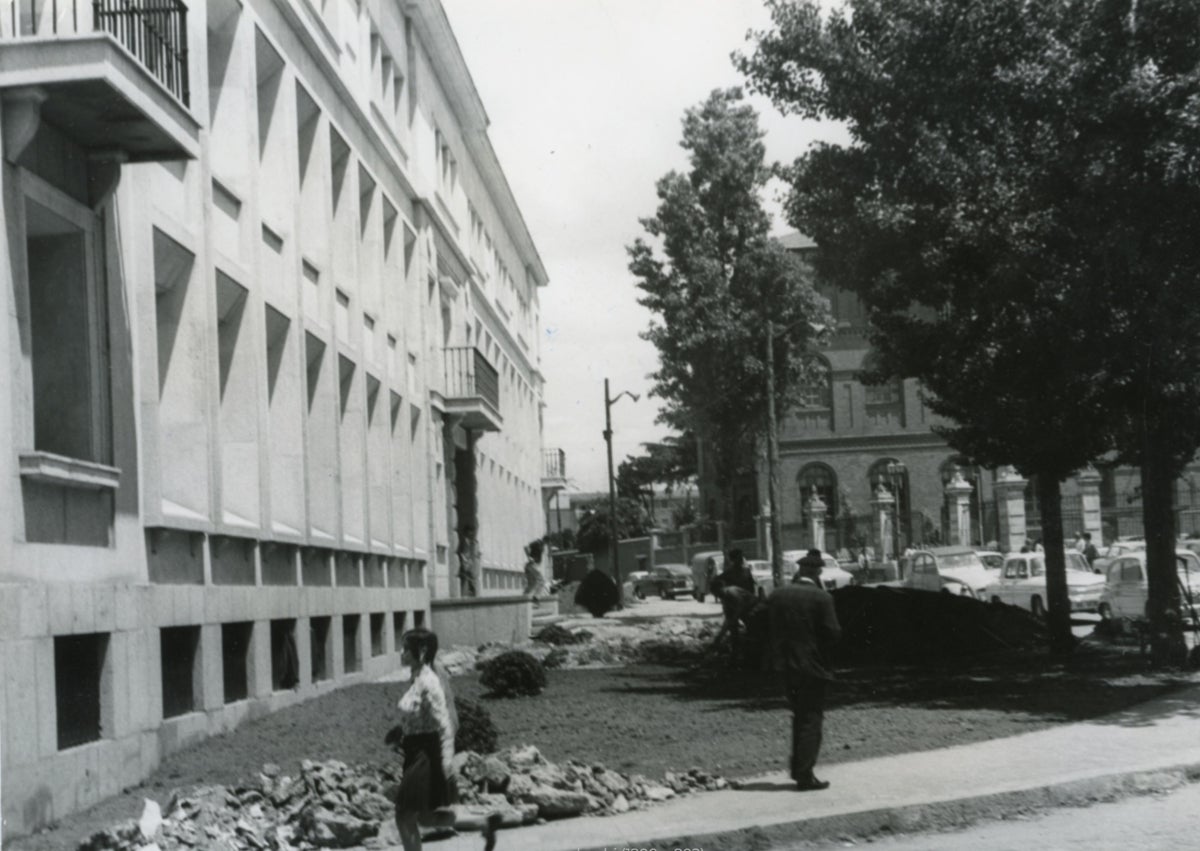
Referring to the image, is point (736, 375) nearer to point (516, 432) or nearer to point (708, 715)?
point (516, 432)

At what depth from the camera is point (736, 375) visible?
45219 millimetres

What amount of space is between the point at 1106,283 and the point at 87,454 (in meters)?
11.5

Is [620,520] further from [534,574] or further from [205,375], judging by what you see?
[205,375]

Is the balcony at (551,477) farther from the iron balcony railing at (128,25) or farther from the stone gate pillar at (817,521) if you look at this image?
the iron balcony railing at (128,25)

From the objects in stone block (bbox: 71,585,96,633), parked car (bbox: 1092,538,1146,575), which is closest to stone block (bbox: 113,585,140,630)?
stone block (bbox: 71,585,96,633)

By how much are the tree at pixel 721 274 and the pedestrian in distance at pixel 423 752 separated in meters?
36.0

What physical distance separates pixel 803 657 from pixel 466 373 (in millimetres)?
21359

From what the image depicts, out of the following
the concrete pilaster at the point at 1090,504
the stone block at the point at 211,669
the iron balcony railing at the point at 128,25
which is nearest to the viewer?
the iron balcony railing at the point at 128,25

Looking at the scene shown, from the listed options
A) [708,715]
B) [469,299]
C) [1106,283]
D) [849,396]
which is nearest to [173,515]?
[708,715]

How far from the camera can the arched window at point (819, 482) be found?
2923 inches

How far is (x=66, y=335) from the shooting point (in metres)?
11.6

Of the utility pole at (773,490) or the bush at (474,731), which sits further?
the utility pole at (773,490)

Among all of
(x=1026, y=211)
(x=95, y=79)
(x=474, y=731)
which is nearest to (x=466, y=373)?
(x=1026, y=211)

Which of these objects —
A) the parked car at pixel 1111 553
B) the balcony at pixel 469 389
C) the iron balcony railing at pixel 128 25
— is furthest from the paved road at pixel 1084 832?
the parked car at pixel 1111 553
